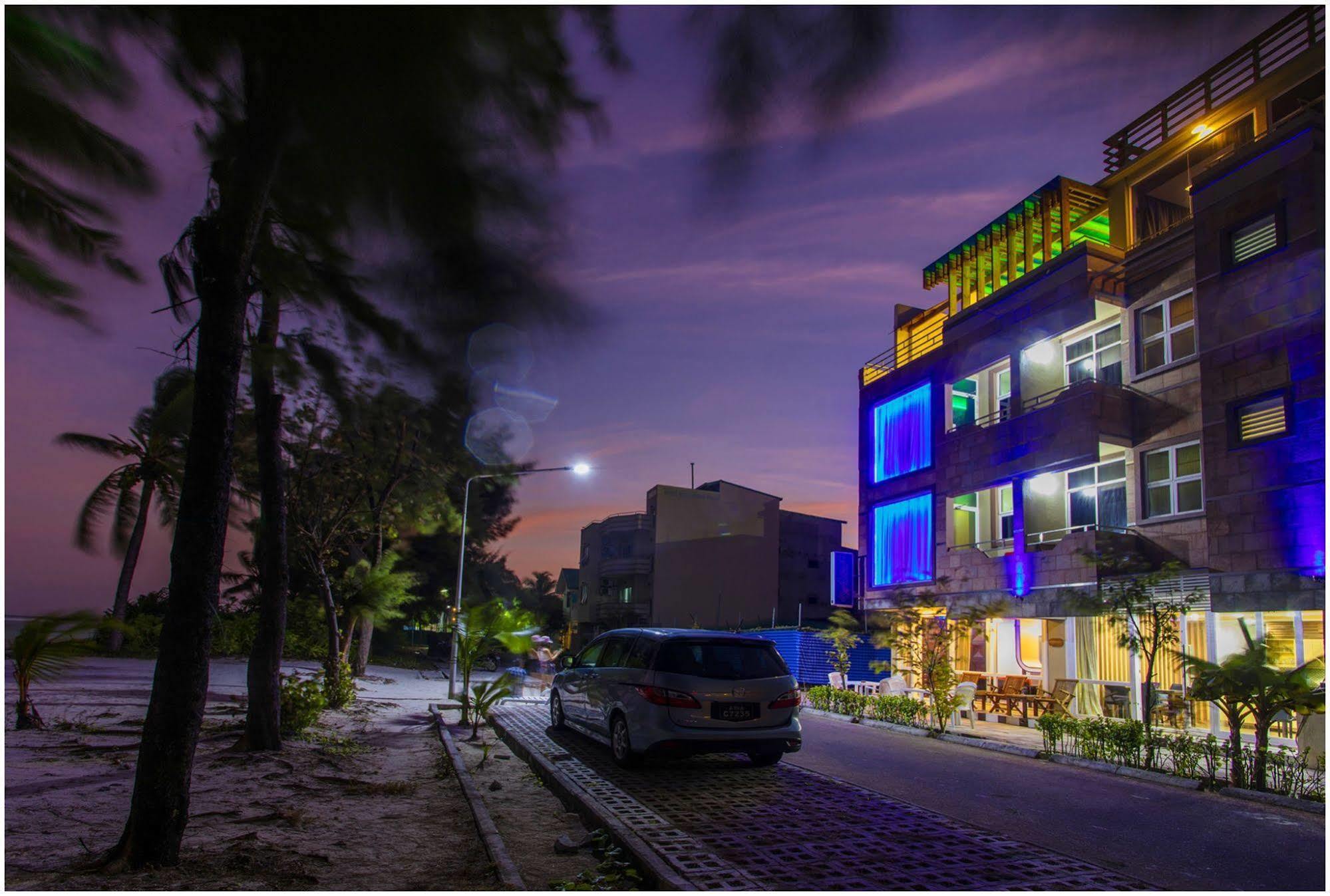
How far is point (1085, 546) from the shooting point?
18656 mm

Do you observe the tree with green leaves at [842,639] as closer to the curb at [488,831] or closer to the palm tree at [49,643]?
the curb at [488,831]

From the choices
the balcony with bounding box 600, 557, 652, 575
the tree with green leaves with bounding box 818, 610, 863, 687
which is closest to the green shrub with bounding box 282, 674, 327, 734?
the tree with green leaves with bounding box 818, 610, 863, 687

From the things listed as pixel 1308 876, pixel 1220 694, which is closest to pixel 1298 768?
pixel 1220 694

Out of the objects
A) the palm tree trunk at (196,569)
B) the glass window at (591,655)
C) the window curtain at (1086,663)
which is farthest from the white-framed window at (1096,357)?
the palm tree trunk at (196,569)

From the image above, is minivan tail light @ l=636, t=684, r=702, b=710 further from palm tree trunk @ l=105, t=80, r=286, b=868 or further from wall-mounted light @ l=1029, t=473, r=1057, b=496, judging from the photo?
wall-mounted light @ l=1029, t=473, r=1057, b=496

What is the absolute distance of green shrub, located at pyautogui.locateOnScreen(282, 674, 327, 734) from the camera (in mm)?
12539

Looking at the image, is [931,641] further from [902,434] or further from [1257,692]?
[902,434]

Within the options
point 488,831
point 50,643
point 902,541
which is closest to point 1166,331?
point 902,541

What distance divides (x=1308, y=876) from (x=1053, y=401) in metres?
14.6

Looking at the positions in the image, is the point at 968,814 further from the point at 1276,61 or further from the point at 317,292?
the point at 1276,61

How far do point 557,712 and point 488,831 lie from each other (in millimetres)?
7856

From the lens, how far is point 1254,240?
16.3m

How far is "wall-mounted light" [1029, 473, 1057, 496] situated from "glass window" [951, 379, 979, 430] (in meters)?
3.91

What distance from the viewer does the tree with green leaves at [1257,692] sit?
10.7 meters
